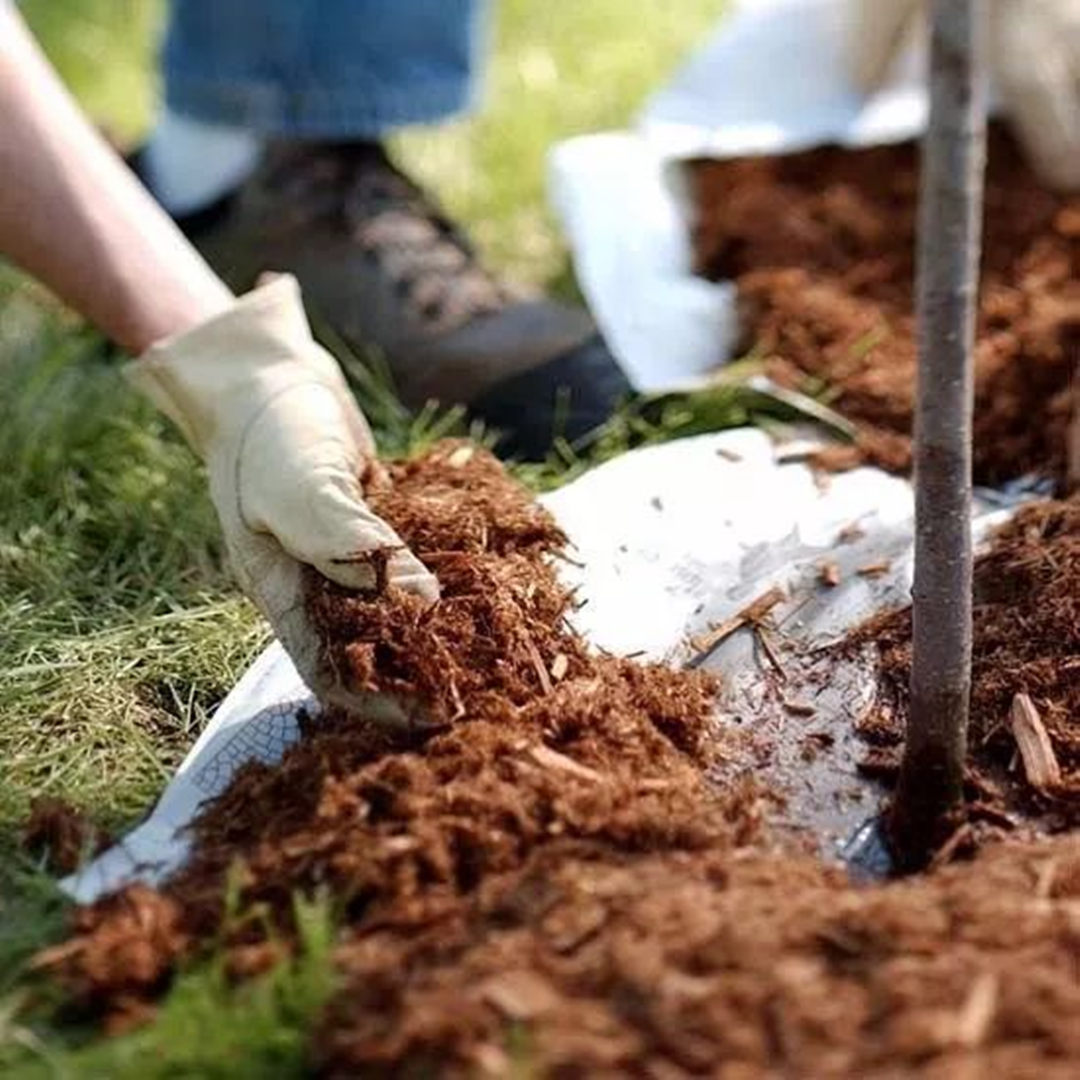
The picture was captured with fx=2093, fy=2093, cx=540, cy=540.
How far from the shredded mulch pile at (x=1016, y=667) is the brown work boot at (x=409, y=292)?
0.67 m

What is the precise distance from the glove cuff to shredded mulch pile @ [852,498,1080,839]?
61 centimetres

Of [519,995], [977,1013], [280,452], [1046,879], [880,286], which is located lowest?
[880,286]

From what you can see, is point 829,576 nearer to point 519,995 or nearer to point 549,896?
point 549,896

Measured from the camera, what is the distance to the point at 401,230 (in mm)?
2881

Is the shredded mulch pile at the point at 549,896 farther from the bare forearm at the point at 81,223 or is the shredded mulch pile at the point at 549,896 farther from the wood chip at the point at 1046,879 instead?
the bare forearm at the point at 81,223

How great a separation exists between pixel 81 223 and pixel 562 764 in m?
0.80

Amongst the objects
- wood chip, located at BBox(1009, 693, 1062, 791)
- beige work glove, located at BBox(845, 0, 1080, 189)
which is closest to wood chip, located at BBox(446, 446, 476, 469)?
wood chip, located at BBox(1009, 693, 1062, 791)

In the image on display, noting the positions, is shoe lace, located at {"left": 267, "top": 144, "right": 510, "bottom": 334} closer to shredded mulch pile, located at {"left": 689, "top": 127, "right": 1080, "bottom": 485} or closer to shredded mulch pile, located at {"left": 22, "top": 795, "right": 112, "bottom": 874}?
shredded mulch pile, located at {"left": 689, "top": 127, "right": 1080, "bottom": 485}

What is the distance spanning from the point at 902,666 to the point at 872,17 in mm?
1490

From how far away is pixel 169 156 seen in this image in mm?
3027

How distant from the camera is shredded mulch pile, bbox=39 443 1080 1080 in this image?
1313 millimetres

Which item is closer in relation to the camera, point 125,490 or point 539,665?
point 539,665

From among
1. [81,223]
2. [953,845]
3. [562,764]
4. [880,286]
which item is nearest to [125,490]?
[81,223]

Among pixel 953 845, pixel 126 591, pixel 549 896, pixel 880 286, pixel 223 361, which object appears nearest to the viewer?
pixel 549 896
